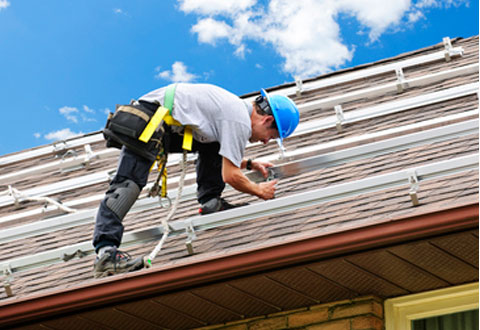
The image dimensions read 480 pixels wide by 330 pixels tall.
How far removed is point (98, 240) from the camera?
5.24 m

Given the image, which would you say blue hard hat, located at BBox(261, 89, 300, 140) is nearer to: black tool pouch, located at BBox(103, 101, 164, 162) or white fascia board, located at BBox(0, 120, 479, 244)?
white fascia board, located at BBox(0, 120, 479, 244)

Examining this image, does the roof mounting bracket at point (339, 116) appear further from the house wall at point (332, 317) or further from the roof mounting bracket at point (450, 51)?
the house wall at point (332, 317)

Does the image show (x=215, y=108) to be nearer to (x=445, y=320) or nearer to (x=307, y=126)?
(x=445, y=320)

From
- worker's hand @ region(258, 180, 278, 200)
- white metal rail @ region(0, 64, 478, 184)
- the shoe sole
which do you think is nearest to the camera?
the shoe sole

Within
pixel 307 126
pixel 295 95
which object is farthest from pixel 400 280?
pixel 295 95

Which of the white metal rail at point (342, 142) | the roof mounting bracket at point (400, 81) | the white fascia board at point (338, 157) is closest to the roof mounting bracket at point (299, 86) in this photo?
the roof mounting bracket at point (400, 81)

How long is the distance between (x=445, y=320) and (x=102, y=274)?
2.20 m

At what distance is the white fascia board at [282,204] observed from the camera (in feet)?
16.0

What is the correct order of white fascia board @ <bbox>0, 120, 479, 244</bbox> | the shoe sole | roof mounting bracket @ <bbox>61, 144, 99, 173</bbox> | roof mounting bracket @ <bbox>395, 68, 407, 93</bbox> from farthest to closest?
roof mounting bracket @ <bbox>61, 144, 99, 173</bbox>
roof mounting bracket @ <bbox>395, 68, 407, 93</bbox>
white fascia board @ <bbox>0, 120, 479, 244</bbox>
the shoe sole

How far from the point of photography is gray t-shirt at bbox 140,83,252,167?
518 centimetres

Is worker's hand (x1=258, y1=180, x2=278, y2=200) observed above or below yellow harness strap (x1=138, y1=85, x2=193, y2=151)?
below

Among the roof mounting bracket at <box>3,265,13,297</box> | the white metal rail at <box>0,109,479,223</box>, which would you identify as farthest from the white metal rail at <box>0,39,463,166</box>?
the roof mounting bracket at <box>3,265,13,297</box>

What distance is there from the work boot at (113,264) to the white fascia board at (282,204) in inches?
14.7

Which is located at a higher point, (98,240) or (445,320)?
(98,240)
